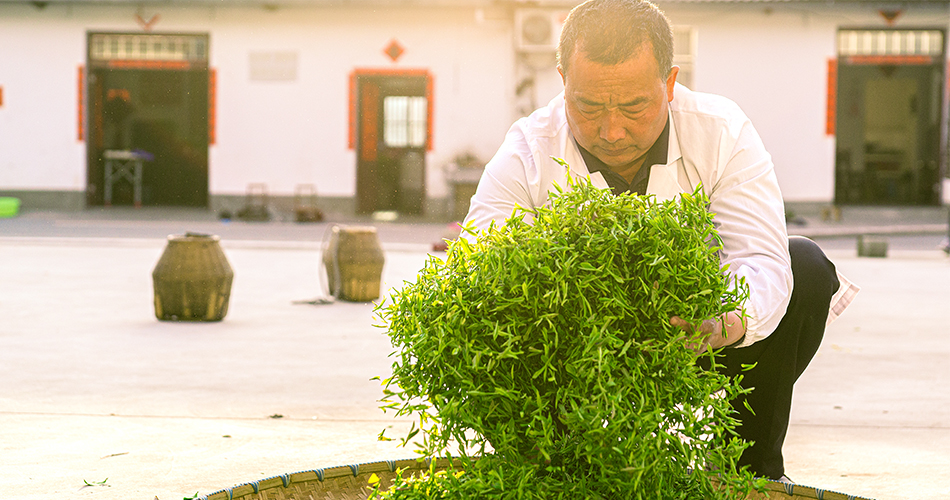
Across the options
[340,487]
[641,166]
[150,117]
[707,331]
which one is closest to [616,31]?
[641,166]

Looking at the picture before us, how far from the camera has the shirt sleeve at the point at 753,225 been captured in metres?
1.87

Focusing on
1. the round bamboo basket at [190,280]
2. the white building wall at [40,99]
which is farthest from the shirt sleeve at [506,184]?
the white building wall at [40,99]

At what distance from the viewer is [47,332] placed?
5.46 metres

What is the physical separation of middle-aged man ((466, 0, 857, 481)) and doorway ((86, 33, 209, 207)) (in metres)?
14.5

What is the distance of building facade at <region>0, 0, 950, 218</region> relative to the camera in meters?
15.4

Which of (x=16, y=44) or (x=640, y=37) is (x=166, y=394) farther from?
(x=16, y=44)

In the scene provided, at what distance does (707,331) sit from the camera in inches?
61.1

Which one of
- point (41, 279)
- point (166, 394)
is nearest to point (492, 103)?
point (41, 279)

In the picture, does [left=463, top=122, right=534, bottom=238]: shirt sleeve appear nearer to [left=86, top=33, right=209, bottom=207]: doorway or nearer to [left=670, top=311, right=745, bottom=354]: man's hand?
[left=670, top=311, right=745, bottom=354]: man's hand

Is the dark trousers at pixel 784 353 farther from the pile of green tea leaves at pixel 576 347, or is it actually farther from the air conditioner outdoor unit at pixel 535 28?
the air conditioner outdoor unit at pixel 535 28

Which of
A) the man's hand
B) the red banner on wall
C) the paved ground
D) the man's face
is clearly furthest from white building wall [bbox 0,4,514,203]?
the man's hand

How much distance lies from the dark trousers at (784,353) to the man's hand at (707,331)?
0.56 m

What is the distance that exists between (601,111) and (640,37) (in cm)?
15

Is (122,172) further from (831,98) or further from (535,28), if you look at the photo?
(831,98)
